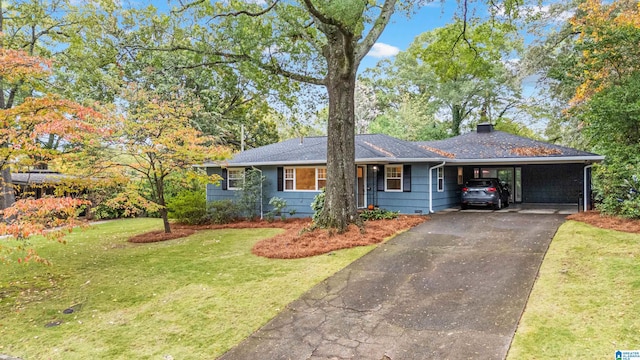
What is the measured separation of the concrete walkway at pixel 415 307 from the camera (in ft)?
14.0

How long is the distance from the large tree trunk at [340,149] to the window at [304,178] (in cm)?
381

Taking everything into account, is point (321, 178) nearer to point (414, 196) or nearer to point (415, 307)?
point (414, 196)

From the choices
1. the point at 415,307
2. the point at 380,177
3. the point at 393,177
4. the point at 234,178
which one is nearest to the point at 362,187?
the point at 380,177

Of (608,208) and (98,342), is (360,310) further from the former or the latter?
(608,208)

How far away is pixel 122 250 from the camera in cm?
1045

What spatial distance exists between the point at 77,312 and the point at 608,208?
1336cm

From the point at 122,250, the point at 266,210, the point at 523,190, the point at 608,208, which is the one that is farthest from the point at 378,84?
the point at 122,250

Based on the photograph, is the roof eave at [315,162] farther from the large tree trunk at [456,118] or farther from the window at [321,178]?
the large tree trunk at [456,118]

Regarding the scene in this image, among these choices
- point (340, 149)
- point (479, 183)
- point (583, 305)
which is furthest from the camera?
point (479, 183)

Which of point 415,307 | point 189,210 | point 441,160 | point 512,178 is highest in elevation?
point 441,160

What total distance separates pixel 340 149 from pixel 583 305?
6.84m

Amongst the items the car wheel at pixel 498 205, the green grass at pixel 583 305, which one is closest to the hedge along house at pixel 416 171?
A: the car wheel at pixel 498 205

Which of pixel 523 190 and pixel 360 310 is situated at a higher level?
pixel 523 190

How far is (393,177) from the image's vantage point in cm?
1441
